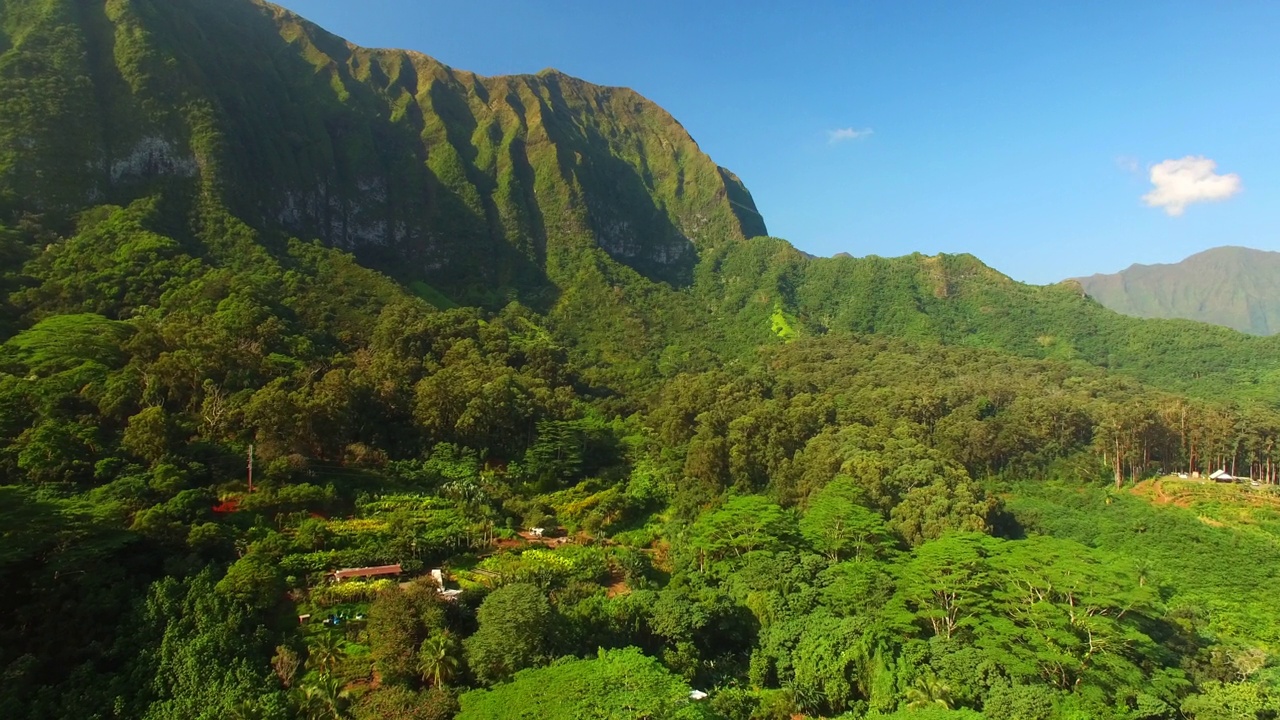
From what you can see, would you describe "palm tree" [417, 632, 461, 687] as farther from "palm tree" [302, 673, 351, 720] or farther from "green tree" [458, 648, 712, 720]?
"palm tree" [302, 673, 351, 720]

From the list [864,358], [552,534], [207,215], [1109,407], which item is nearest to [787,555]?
[552,534]

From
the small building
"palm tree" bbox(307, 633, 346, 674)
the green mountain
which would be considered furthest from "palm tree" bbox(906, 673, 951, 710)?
the green mountain

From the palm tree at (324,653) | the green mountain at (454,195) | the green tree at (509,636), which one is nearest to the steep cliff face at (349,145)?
the green mountain at (454,195)

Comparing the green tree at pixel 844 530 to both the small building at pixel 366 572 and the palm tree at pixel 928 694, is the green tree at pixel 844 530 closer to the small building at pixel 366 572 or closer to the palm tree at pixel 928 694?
the palm tree at pixel 928 694

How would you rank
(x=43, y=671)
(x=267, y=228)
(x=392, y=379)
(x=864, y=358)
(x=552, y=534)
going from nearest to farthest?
(x=43, y=671), (x=552, y=534), (x=392, y=379), (x=267, y=228), (x=864, y=358)

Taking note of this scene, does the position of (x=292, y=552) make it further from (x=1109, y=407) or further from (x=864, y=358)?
(x=864, y=358)

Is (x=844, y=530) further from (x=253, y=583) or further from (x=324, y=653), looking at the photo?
(x=253, y=583)

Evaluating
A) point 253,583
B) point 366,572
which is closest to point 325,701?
point 253,583
